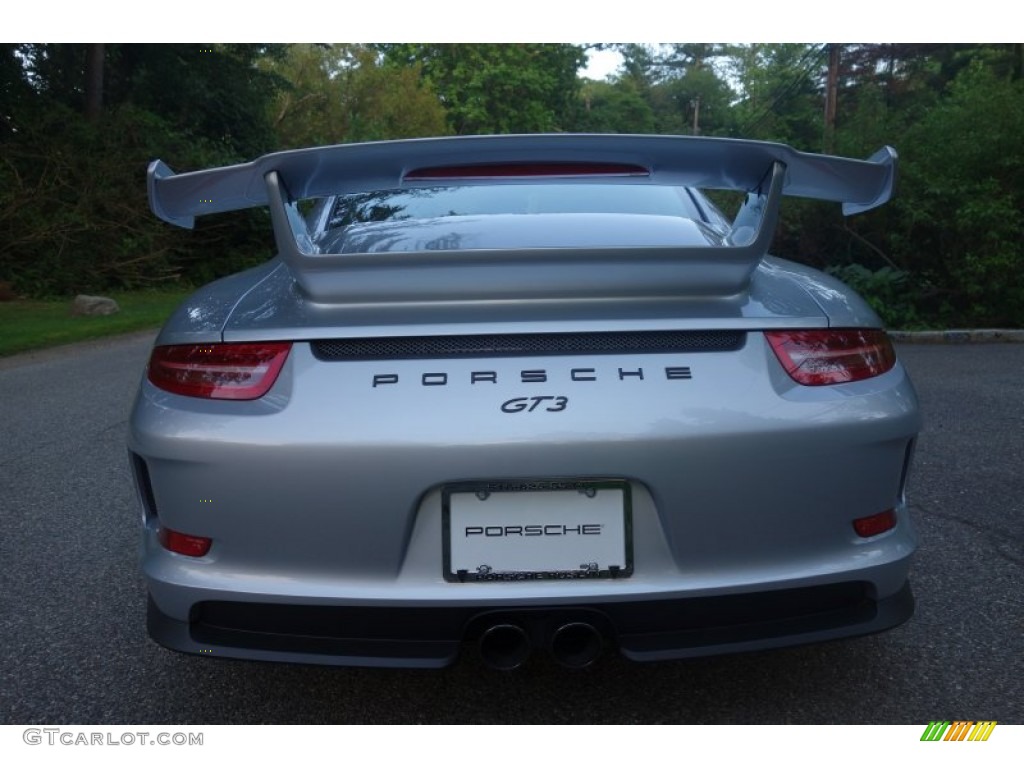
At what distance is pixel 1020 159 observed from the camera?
1210cm

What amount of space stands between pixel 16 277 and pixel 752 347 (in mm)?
18508

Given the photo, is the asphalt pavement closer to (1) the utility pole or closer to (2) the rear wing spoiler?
(2) the rear wing spoiler

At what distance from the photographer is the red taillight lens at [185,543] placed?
220cm

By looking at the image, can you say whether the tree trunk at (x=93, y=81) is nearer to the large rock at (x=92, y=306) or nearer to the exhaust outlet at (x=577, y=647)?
the large rock at (x=92, y=306)

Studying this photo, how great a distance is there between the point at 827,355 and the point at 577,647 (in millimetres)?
874

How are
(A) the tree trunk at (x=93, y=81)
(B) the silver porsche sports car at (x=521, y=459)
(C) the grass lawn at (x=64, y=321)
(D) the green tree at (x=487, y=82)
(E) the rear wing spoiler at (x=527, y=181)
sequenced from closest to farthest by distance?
(B) the silver porsche sports car at (x=521, y=459) < (E) the rear wing spoiler at (x=527, y=181) < (C) the grass lawn at (x=64, y=321) < (A) the tree trunk at (x=93, y=81) < (D) the green tree at (x=487, y=82)

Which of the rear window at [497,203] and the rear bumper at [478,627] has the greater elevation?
the rear window at [497,203]

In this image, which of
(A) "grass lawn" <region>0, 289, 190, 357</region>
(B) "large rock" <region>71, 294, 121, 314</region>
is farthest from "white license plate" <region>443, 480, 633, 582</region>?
(B) "large rock" <region>71, 294, 121, 314</region>

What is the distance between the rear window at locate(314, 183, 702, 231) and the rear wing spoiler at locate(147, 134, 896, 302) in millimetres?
280

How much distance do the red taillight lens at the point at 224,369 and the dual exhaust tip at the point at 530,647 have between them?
745 millimetres

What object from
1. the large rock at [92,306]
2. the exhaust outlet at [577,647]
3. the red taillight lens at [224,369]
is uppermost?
the red taillight lens at [224,369]

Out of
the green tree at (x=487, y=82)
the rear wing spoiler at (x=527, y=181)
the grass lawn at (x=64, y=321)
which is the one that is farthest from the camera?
the green tree at (x=487, y=82)
